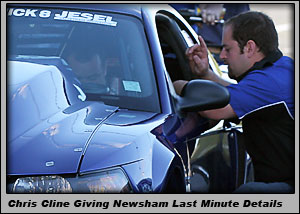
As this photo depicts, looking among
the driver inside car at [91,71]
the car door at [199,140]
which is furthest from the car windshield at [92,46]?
the car door at [199,140]

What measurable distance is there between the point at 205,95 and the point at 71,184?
95 cm

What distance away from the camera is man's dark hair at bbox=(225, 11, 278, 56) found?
4.03m

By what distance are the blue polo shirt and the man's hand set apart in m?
0.47

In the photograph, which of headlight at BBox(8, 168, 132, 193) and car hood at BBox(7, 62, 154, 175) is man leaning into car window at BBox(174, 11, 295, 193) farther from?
headlight at BBox(8, 168, 132, 193)

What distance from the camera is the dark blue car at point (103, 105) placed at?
2.89m

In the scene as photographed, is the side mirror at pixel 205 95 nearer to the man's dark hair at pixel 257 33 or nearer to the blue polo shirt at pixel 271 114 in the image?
the blue polo shirt at pixel 271 114

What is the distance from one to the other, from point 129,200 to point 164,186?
0.24 metres

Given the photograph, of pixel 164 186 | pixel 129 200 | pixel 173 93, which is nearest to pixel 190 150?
pixel 173 93

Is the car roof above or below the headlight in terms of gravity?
above

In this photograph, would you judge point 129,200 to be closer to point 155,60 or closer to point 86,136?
point 86,136

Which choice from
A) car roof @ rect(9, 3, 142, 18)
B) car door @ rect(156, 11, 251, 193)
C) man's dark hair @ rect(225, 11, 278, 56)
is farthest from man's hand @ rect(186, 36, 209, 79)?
car roof @ rect(9, 3, 142, 18)

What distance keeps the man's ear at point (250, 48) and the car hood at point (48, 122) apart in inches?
32.5

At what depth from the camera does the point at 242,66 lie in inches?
159

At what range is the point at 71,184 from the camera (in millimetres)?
2828
